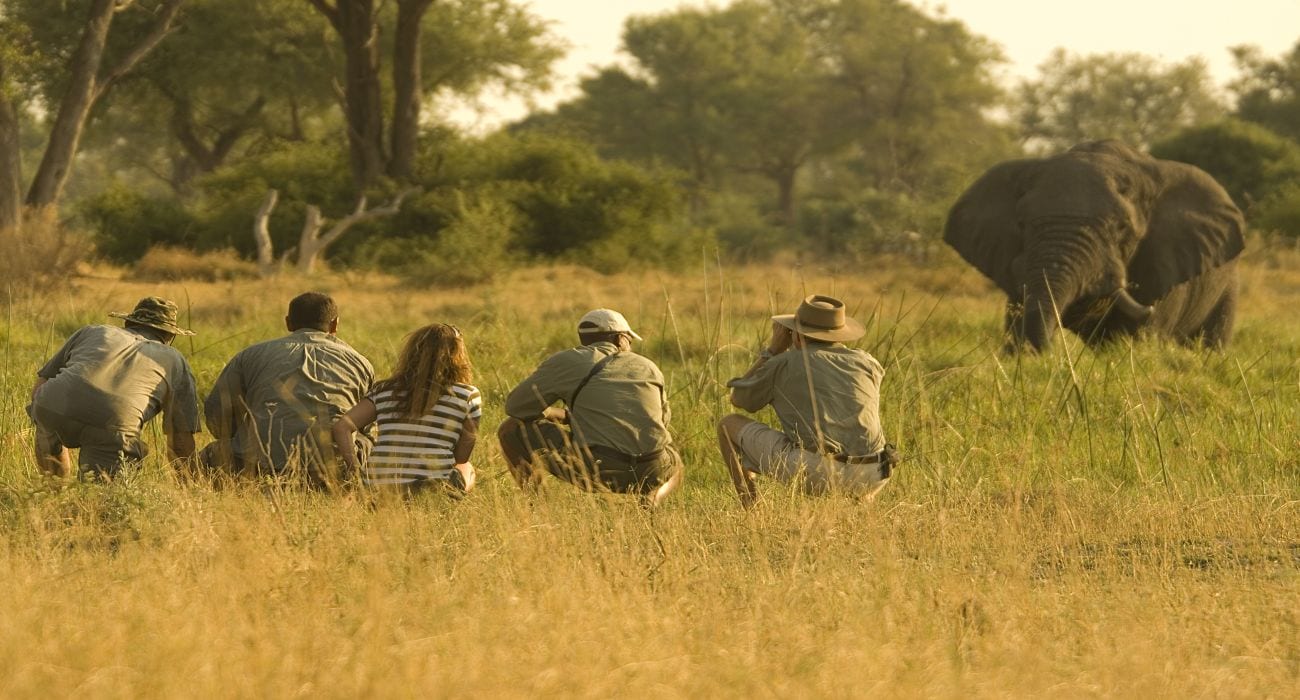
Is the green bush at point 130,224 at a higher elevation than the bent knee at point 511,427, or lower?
lower

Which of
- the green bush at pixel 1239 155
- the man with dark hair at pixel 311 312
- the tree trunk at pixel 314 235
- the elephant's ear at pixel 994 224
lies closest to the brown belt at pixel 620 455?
the man with dark hair at pixel 311 312

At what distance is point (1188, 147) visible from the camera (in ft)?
110

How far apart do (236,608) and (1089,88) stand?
51.1m

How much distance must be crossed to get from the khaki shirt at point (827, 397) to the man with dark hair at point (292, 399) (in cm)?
163

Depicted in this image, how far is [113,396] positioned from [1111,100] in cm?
4855

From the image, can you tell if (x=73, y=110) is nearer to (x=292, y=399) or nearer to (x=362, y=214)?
(x=362, y=214)

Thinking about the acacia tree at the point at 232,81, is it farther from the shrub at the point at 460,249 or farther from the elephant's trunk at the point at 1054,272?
the elephant's trunk at the point at 1054,272

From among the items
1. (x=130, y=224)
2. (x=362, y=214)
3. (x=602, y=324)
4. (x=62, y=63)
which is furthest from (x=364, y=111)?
(x=602, y=324)

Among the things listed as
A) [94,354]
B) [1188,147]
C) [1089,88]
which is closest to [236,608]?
[94,354]

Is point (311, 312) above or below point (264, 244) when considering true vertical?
above

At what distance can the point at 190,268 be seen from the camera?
2062 centimetres

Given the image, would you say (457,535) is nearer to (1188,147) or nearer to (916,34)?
(1188,147)

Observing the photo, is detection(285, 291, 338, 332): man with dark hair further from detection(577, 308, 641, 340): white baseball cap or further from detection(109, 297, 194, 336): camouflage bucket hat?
detection(577, 308, 641, 340): white baseball cap

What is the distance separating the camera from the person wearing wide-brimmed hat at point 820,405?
22.9 feet
